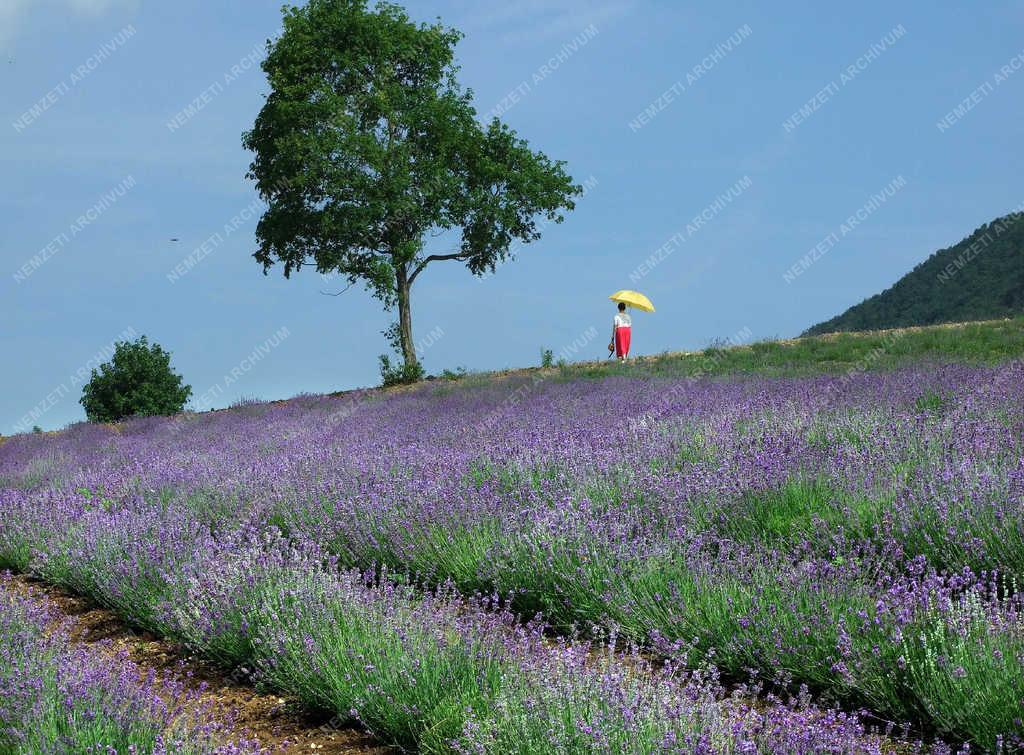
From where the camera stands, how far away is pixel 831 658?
10.9ft

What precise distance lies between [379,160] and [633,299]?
711cm

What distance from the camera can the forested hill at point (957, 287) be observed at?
3628 cm

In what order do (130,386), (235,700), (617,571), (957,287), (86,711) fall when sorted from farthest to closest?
1. (957,287)
2. (130,386)
3. (617,571)
4. (235,700)
5. (86,711)

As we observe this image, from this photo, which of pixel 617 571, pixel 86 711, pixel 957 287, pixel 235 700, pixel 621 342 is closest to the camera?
pixel 86 711

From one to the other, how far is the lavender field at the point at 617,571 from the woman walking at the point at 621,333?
11.4 metres

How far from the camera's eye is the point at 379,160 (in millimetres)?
21844

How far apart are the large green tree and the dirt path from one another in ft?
54.4

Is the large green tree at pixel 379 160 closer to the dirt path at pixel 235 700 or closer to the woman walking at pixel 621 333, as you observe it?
the woman walking at pixel 621 333

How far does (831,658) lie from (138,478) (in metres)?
7.30

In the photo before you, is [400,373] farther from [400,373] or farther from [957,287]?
[957,287]

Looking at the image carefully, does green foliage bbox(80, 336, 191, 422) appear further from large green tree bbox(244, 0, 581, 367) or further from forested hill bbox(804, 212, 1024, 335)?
forested hill bbox(804, 212, 1024, 335)

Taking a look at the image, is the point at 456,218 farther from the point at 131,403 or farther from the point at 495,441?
the point at 495,441

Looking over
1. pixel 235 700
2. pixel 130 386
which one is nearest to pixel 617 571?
pixel 235 700

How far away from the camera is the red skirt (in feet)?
66.4
